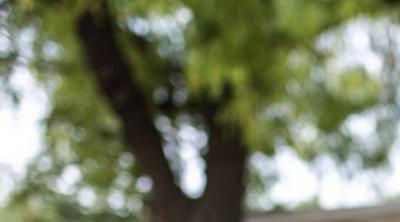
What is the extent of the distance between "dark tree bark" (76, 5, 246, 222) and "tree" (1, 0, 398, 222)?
0.01m

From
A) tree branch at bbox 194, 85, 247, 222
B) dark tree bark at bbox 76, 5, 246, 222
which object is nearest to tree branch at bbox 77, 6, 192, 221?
dark tree bark at bbox 76, 5, 246, 222

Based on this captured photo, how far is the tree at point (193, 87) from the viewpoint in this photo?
609cm

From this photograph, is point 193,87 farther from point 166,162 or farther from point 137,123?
point 166,162

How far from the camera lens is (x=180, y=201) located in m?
7.50

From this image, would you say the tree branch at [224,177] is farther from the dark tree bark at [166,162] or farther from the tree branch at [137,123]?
the tree branch at [137,123]

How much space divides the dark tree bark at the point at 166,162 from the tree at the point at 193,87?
0.01m

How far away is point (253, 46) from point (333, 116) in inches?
77.7

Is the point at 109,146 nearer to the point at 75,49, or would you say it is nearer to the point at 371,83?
the point at 75,49

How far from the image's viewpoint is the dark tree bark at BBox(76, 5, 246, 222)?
738cm

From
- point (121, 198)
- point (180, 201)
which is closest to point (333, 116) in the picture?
point (180, 201)

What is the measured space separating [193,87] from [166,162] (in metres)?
0.89

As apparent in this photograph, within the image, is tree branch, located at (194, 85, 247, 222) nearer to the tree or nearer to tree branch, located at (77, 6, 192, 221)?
the tree

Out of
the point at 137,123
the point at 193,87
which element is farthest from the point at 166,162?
the point at 193,87

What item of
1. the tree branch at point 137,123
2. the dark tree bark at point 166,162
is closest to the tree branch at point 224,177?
the dark tree bark at point 166,162
